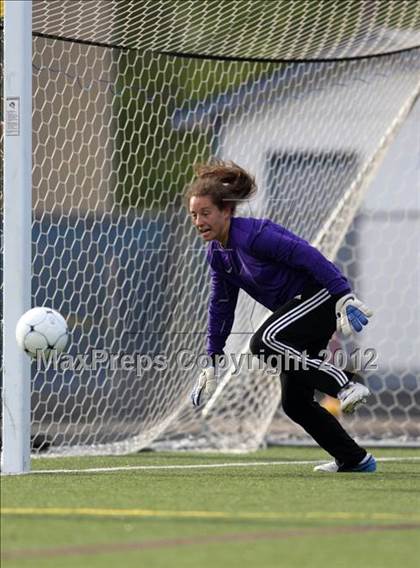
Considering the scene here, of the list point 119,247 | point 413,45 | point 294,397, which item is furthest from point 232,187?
point 413,45

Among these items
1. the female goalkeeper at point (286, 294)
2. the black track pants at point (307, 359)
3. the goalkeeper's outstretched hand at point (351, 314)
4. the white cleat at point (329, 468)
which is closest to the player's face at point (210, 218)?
the female goalkeeper at point (286, 294)

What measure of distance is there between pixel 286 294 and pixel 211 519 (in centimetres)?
221

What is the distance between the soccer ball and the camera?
18.4 ft

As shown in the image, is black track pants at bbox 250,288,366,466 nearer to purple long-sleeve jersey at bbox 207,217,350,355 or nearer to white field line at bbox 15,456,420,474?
purple long-sleeve jersey at bbox 207,217,350,355

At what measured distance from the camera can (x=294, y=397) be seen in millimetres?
6242

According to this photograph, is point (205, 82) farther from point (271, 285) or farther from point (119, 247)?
point (271, 285)

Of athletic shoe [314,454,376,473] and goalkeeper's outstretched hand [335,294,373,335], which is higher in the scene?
goalkeeper's outstretched hand [335,294,373,335]

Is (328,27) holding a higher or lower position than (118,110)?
higher

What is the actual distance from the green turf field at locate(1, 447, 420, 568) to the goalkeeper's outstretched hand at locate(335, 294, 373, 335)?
666 millimetres

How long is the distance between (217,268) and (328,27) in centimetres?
297

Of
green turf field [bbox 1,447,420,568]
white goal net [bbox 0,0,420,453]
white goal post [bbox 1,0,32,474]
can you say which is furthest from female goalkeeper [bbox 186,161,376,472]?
white goal net [bbox 0,0,420,453]

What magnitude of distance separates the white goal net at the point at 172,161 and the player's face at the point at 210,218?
1.92 metres

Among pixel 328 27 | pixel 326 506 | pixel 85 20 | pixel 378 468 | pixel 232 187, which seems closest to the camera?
pixel 326 506

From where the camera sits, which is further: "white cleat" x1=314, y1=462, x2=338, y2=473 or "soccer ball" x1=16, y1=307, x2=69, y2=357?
"white cleat" x1=314, y1=462, x2=338, y2=473
